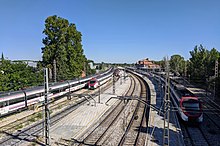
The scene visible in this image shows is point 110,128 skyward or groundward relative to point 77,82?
groundward

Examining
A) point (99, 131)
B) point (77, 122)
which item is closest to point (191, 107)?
point (99, 131)

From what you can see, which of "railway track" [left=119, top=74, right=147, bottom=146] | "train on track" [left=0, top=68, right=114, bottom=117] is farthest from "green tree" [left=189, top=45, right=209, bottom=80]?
"train on track" [left=0, top=68, right=114, bottom=117]

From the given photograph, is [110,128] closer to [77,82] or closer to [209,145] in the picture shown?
[209,145]

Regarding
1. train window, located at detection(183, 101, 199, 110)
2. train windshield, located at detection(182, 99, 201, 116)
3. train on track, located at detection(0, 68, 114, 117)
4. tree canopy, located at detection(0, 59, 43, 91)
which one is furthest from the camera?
tree canopy, located at detection(0, 59, 43, 91)

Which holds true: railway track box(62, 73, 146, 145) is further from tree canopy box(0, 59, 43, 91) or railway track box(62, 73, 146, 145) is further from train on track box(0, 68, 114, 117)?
tree canopy box(0, 59, 43, 91)

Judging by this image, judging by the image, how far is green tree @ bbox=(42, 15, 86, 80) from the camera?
49.2 m

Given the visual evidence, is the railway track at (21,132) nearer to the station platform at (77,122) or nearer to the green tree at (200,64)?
the station platform at (77,122)

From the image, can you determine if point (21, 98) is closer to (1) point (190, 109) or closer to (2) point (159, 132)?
(2) point (159, 132)

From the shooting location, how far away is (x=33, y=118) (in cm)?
2675

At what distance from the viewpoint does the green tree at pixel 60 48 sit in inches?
1939

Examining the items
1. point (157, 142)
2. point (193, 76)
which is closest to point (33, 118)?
point (157, 142)

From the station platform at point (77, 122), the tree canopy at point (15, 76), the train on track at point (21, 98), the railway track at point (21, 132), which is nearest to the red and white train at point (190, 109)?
the station platform at point (77, 122)

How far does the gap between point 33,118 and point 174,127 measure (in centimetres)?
1746

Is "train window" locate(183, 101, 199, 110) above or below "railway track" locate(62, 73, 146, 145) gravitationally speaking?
above
